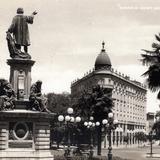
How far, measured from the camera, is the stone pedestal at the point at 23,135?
36.6 metres

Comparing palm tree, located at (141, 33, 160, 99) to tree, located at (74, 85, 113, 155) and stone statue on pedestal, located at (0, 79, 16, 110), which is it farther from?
tree, located at (74, 85, 113, 155)

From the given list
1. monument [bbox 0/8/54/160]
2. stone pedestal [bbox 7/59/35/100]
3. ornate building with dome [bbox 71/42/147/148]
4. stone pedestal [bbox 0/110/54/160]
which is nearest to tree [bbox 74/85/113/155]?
stone pedestal [bbox 7/59/35/100]

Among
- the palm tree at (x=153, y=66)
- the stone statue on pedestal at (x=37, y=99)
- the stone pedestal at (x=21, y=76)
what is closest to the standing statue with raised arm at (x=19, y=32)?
the stone pedestal at (x=21, y=76)

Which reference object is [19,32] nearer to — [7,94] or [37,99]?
[7,94]

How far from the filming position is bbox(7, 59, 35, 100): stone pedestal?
38750 millimetres

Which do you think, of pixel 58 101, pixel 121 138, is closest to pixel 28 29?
pixel 58 101

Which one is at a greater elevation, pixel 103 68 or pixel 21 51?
pixel 103 68

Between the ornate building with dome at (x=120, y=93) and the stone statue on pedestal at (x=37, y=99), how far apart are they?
10022 cm

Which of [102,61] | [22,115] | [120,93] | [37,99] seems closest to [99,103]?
[37,99]

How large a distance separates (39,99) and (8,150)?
427cm

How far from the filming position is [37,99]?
38.1m

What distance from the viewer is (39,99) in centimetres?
3809

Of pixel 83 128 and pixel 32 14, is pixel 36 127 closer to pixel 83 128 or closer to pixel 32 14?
pixel 32 14

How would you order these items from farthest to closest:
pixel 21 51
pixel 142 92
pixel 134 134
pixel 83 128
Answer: pixel 142 92 < pixel 134 134 < pixel 83 128 < pixel 21 51
